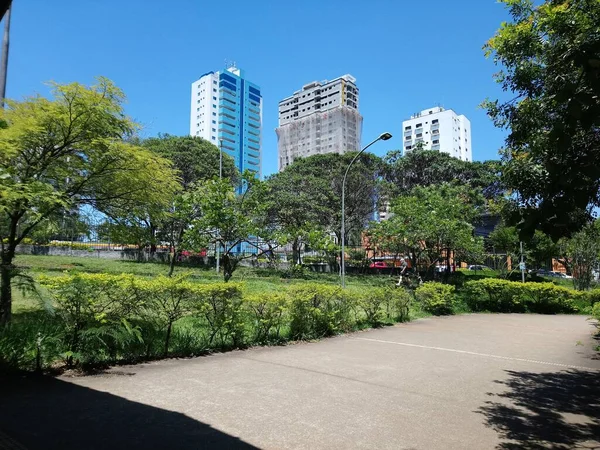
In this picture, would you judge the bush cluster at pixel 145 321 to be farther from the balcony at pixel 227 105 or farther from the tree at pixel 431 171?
the balcony at pixel 227 105

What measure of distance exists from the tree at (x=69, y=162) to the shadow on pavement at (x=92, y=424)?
2727 mm

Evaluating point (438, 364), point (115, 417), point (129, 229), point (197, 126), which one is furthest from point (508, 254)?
point (197, 126)

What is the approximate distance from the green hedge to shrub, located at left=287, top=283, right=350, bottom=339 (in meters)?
10.6

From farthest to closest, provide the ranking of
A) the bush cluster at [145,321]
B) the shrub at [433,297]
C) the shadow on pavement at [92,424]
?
1. the shrub at [433,297]
2. the bush cluster at [145,321]
3. the shadow on pavement at [92,424]

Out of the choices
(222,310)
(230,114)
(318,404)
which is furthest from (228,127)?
(318,404)

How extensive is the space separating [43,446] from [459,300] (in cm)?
1823

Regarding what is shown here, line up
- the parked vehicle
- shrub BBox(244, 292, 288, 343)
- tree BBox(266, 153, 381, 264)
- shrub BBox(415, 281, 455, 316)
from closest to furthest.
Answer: shrub BBox(244, 292, 288, 343), shrub BBox(415, 281, 455, 316), tree BBox(266, 153, 381, 264), the parked vehicle

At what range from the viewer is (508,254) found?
32531mm

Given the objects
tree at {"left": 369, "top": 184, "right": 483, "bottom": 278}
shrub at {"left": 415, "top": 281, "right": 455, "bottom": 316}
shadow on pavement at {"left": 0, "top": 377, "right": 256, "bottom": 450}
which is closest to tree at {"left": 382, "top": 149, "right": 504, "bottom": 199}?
tree at {"left": 369, "top": 184, "right": 483, "bottom": 278}

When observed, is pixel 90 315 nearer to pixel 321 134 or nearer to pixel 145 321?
pixel 145 321

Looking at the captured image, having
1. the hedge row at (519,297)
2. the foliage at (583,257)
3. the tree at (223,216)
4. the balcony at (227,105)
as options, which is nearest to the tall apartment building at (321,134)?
Answer: the balcony at (227,105)

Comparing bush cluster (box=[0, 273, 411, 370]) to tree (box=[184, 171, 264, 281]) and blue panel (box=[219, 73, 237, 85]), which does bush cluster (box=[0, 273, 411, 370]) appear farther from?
blue panel (box=[219, 73, 237, 85])

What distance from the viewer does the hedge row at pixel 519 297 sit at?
741 inches

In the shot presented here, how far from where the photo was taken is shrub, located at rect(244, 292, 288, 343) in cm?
852
